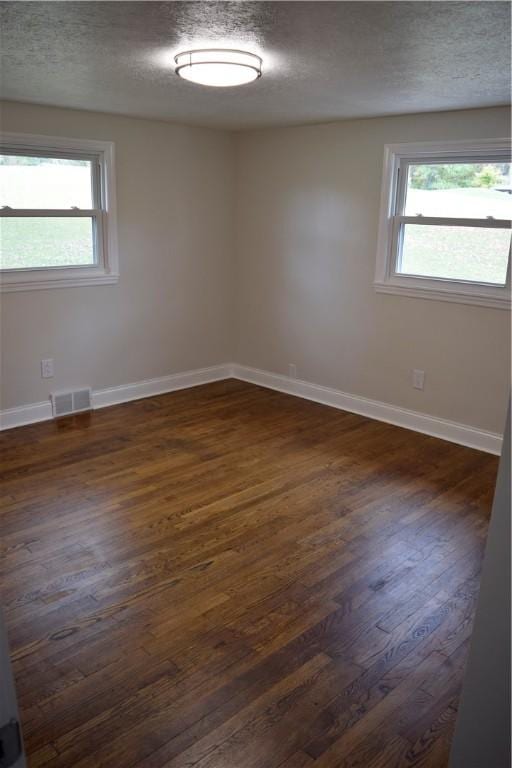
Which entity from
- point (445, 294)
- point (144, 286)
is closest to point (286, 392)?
point (144, 286)

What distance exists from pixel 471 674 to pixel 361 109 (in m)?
3.58

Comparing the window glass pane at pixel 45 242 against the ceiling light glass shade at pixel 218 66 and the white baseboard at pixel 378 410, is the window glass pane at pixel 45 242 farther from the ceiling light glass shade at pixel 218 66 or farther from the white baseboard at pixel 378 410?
the ceiling light glass shade at pixel 218 66

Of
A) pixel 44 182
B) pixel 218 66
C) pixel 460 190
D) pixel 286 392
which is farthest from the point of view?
pixel 286 392

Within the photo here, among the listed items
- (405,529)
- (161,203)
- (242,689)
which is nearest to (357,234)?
(161,203)

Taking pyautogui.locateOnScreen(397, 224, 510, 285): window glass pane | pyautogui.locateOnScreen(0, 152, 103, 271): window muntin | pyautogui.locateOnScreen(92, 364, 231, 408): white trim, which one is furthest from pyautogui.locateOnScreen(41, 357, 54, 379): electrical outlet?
pyautogui.locateOnScreen(397, 224, 510, 285): window glass pane

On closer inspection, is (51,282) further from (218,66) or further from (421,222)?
Answer: (421,222)

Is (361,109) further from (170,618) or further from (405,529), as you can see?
(170,618)

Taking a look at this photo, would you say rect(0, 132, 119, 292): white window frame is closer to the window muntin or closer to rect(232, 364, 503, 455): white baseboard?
the window muntin

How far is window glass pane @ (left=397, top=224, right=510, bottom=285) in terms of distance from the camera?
158 inches

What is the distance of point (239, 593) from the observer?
2.62 metres

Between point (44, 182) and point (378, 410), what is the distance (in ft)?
10.0

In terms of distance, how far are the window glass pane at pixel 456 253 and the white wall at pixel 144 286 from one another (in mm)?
1840

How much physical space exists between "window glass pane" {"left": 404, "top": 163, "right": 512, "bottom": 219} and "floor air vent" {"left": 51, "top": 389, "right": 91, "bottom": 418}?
9.43 feet

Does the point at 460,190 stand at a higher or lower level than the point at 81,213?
higher
